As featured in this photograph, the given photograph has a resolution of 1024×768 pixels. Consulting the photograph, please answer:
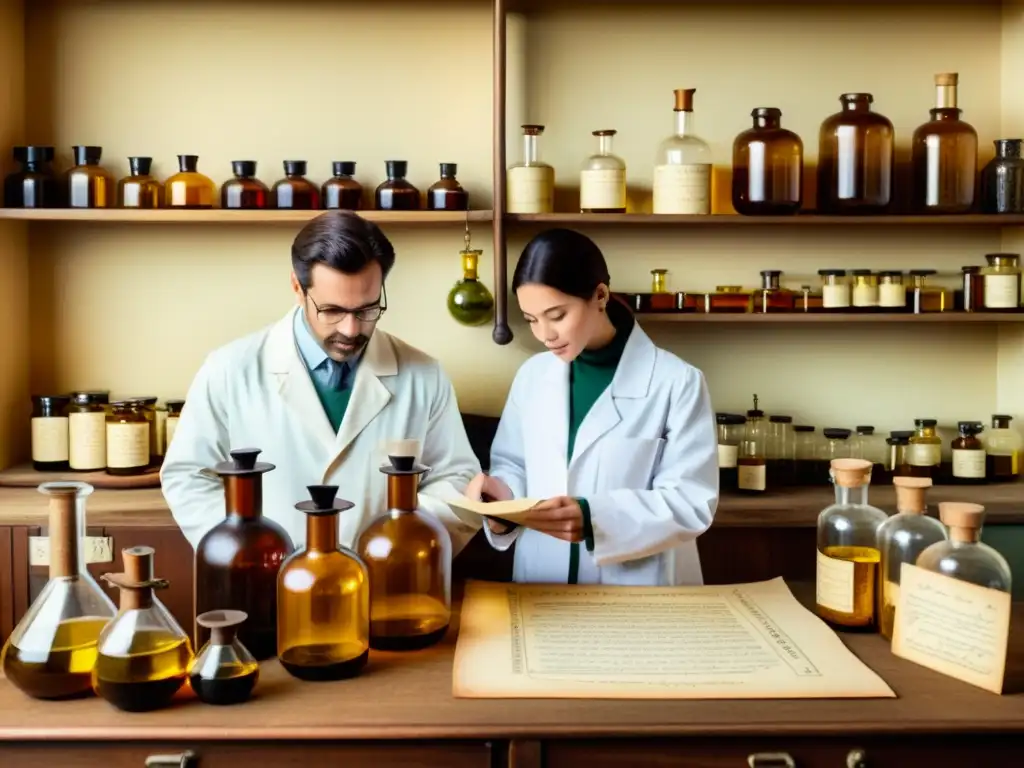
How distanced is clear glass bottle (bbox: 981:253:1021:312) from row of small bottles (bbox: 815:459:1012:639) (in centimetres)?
160

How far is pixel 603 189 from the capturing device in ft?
9.23

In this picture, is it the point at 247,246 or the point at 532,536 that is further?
the point at 247,246

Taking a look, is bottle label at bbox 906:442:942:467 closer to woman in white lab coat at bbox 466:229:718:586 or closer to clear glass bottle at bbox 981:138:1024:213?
clear glass bottle at bbox 981:138:1024:213

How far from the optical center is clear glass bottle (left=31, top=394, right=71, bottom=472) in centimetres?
278

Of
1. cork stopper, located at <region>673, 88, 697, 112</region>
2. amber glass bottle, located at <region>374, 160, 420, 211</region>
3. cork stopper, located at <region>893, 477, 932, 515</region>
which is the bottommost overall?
cork stopper, located at <region>893, 477, 932, 515</region>

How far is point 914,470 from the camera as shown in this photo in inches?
112

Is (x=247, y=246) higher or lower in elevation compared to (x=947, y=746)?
higher

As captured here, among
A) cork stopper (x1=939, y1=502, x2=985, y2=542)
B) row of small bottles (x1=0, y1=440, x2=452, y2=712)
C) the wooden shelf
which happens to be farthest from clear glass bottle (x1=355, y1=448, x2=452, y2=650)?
the wooden shelf

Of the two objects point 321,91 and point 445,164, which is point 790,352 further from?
point 321,91

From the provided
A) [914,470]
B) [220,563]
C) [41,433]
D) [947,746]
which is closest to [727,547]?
[914,470]

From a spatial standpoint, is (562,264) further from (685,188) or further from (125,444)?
(125,444)

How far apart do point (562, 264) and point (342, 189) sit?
3.63 feet

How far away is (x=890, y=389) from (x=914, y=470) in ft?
1.05

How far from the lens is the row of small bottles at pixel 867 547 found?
1.41 m
